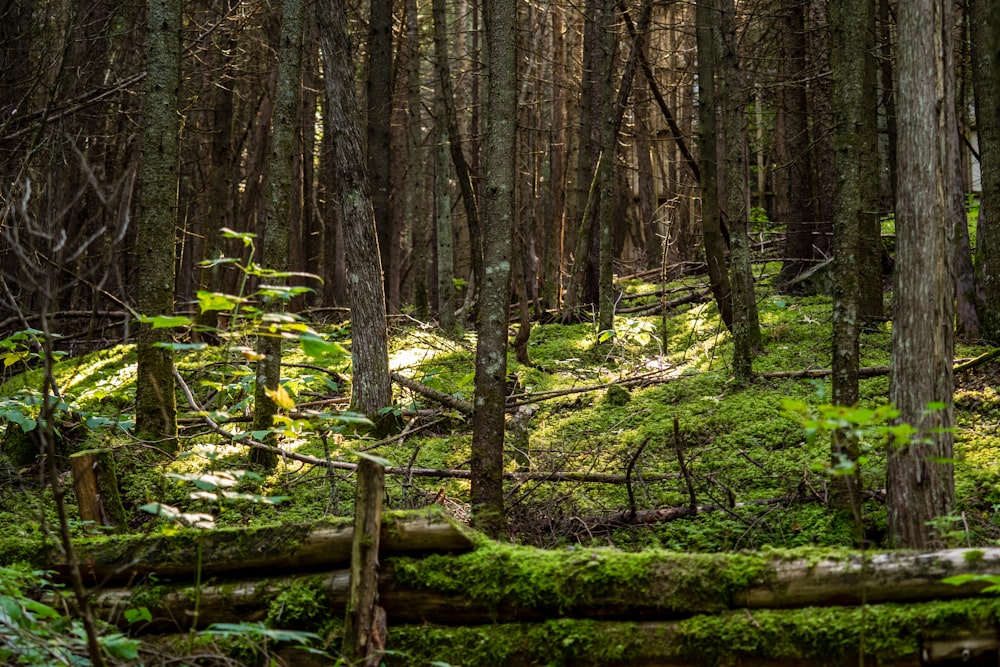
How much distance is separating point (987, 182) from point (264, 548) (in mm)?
8247

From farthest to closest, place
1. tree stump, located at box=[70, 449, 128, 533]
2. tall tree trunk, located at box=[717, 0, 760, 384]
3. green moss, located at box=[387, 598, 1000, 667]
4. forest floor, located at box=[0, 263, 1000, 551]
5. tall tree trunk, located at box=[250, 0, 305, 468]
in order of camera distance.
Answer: tall tree trunk, located at box=[717, 0, 760, 384] < tall tree trunk, located at box=[250, 0, 305, 468] < tree stump, located at box=[70, 449, 128, 533] < forest floor, located at box=[0, 263, 1000, 551] < green moss, located at box=[387, 598, 1000, 667]

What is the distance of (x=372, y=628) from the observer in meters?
4.23

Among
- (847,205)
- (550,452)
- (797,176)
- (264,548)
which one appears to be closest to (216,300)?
(264,548)

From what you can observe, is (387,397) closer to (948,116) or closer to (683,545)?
(683,545)

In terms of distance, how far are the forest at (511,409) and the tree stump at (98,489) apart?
0.05m

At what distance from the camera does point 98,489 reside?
6.68 m

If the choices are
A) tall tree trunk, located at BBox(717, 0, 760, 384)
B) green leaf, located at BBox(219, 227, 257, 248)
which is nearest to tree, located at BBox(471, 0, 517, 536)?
green leaf, located at BBox(219, 227, 257, 248)

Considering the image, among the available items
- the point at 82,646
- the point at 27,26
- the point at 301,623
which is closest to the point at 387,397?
the point at 301,623

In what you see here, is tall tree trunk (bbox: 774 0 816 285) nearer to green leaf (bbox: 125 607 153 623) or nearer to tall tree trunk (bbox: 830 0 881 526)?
tall tree trunk (bbox: 830 0 881 526)

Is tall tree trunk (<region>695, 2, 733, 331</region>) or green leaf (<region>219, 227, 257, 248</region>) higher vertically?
tall tree trunk (<region>695, 2, 733, 331</region>)

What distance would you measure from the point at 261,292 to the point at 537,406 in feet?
21.7

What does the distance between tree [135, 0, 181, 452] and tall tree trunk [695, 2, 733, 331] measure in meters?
6.45

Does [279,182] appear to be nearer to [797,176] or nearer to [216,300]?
[216,300]

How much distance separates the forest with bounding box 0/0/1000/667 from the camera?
12.8 ft
